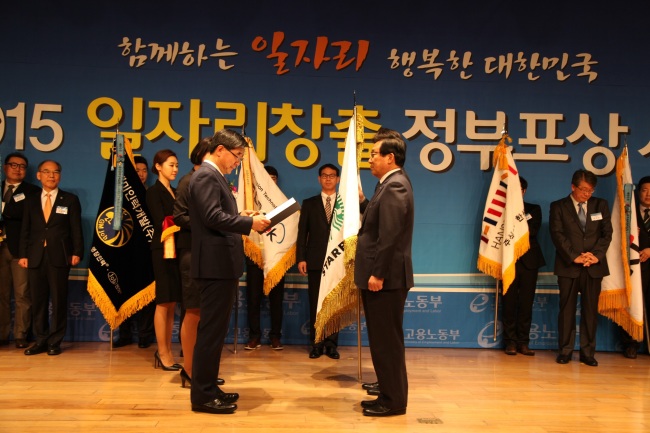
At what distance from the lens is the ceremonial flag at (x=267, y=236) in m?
5.33

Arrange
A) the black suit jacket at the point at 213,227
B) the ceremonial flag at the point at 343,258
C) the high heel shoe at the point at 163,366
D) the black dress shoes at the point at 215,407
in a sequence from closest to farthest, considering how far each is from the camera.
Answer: the black suit jacket at the point at 213,227 → the black dress shoes at the point at 215,407 → the ceremonial flag at the point at 343,258 → the high heel shoe at the point at 163,366

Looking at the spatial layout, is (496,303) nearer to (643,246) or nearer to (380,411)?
(643,246)

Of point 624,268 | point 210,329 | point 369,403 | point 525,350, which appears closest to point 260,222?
point 210,329

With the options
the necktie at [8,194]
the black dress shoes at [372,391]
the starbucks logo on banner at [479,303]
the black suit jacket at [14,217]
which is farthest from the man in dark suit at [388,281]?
the necktie at [8,194]

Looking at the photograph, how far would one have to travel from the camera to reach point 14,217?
5.27 m

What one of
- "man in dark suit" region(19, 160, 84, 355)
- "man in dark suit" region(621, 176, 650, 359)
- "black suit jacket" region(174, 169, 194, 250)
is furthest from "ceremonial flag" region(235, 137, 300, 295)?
"man in dark suit" region(621, 176, 650, 359)

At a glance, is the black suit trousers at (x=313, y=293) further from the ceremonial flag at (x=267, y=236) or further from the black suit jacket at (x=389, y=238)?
the black suit jacket at (x=389, y=238)

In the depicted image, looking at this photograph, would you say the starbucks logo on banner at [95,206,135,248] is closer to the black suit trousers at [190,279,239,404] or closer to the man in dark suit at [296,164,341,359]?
the man in dark suit at [296,164,341,359]

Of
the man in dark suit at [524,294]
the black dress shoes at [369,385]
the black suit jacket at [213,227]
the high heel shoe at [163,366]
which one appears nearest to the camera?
the black suit jacket at [213,227]

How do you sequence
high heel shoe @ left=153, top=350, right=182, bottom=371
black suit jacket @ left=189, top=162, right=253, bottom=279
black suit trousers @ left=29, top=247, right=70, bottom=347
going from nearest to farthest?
black suit jacket @ left=189, top=162, right=253, bottom=279
high heel shoe @ left=153, top=350, right=182, bottom=371
black suit trousers @ left=29, top=247, right=70, bottom=347

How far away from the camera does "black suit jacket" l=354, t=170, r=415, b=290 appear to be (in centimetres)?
338

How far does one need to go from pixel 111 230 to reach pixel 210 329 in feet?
7.83

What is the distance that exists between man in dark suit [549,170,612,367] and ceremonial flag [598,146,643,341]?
0.74 ft

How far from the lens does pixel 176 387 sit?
156 inches
